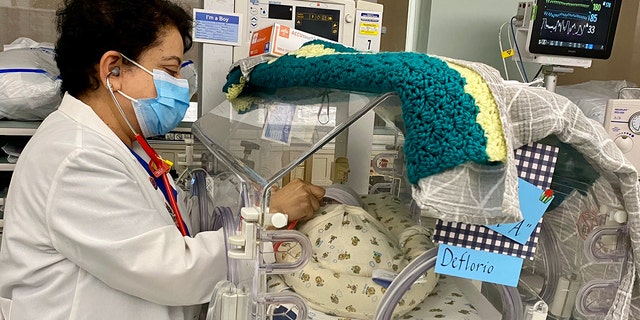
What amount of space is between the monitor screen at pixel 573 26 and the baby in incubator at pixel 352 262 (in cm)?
120

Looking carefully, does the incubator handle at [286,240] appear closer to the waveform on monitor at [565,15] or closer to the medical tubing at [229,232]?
the medical tubing at [229,232]

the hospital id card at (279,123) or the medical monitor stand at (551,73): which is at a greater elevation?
the medical monitor stand at (551,73)

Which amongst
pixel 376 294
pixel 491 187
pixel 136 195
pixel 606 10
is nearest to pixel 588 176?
pixel 491 187

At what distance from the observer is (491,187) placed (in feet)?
2.23

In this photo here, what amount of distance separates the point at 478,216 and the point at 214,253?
22.6 inches

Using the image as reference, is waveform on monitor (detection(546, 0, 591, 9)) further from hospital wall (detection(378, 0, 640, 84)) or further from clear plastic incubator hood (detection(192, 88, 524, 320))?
clear plastic incubator hood (detection(192, 88, 524, 320))

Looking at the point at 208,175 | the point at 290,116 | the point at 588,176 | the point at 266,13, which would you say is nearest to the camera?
the point at 588,176

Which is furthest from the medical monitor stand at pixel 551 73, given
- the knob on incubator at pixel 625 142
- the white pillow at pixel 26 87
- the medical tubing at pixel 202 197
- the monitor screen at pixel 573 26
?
the white pillow at pixel 26 87

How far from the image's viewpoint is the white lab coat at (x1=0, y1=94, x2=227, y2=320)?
971mm

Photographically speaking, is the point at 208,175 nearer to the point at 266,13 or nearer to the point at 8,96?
the point at 266,13

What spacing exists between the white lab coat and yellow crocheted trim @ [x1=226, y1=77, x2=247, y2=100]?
42cm

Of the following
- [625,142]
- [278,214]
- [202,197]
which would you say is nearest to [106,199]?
[278,214]

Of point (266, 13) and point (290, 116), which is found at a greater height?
point (266, 13)

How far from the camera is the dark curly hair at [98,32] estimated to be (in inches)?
44.8
